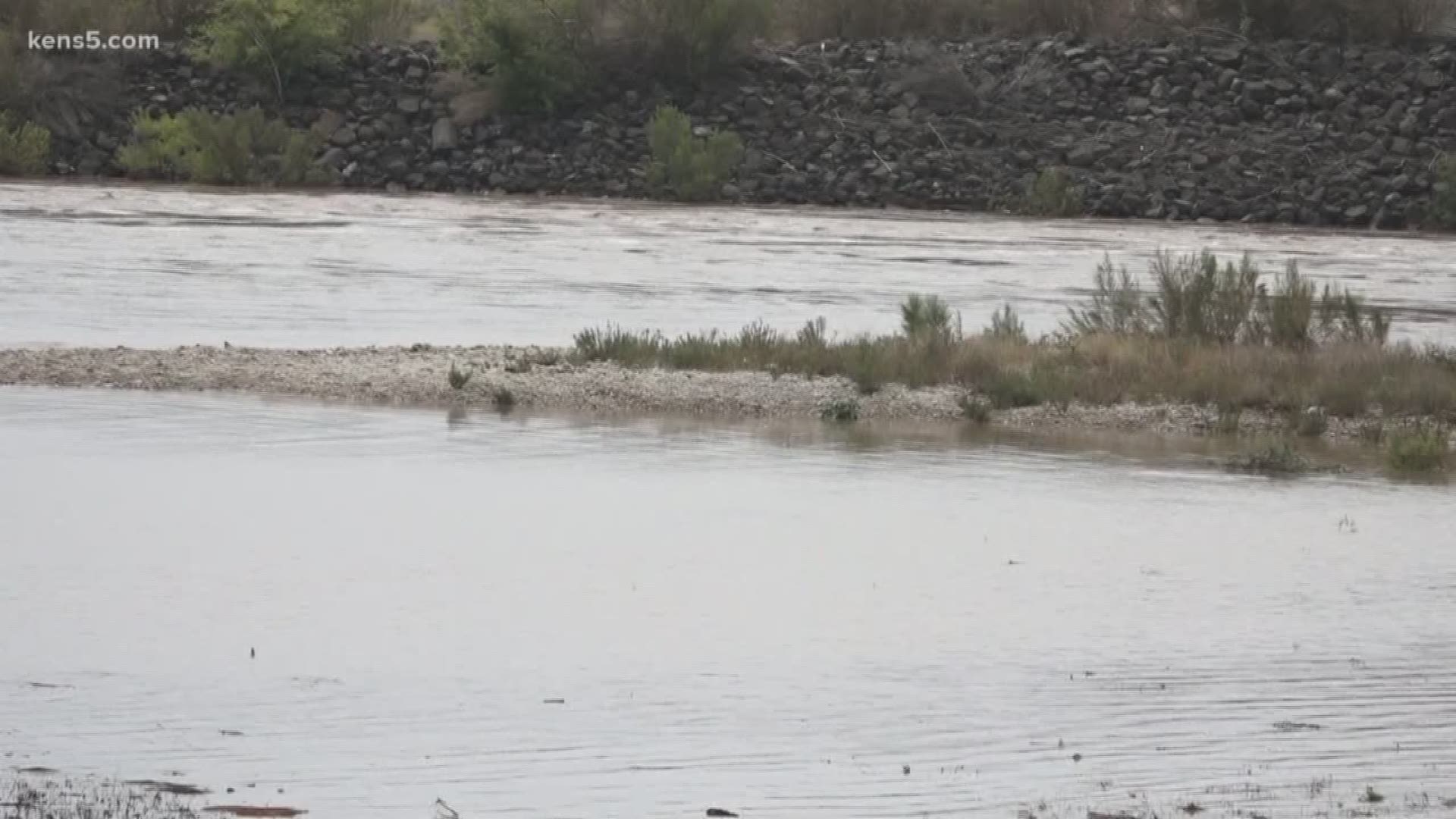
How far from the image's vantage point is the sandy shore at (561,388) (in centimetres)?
2288

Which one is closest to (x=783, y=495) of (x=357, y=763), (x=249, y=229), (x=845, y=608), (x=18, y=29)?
(x=845, y=608)

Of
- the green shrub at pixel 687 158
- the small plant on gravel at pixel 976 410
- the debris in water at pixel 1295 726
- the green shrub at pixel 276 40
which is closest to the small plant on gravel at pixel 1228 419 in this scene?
the small plant on gravel at pixel 976 410

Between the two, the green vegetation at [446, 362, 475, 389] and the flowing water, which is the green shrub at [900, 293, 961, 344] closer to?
the flowing water

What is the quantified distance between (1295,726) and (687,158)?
41.2m

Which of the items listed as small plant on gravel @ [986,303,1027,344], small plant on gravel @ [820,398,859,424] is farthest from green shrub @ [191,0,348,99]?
small plant on gravel @ [820,398,859,424]

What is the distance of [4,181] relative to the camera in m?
51.4

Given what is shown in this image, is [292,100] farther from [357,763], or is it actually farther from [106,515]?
[357,763]

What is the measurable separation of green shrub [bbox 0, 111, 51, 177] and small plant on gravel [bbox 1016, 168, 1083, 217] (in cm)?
1992

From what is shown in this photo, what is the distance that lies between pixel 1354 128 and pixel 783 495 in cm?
3839

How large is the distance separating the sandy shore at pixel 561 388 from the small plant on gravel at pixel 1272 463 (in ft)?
5.80

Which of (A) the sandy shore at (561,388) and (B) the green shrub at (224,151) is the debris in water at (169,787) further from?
(B) the green shrub at (224,151)

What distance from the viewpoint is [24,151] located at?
5284 cm

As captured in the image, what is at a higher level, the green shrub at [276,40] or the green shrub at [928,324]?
the green shrub at [276,40]

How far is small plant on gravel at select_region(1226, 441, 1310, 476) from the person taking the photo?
68.0 feet
